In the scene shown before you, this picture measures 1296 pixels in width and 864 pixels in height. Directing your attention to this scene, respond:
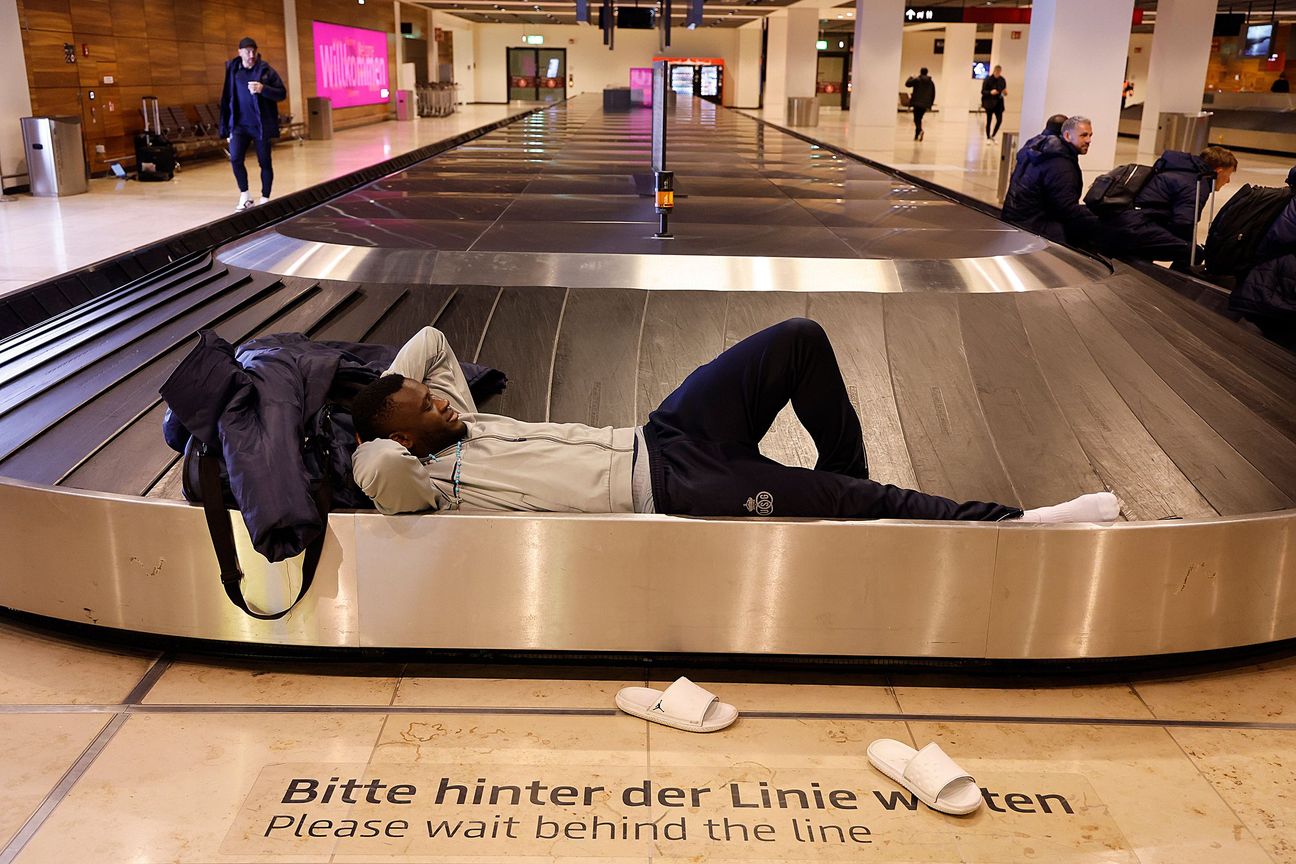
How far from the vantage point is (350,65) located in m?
29.7

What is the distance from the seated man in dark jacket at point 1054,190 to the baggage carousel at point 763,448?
1.38 meters

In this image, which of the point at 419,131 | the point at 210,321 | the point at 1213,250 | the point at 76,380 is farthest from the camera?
the point at 419,131

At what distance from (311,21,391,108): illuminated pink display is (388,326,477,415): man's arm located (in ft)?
82.8

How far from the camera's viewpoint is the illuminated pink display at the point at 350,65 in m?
26.9

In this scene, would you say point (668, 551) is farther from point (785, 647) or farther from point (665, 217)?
point (665, 217)

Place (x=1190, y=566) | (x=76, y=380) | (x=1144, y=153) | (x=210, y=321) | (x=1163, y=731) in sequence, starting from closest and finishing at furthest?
(x=1163, y=731)
(x=1190, y=566)
(x=76, y=380)
(x=210, y=321)
(x=1144, y=153)

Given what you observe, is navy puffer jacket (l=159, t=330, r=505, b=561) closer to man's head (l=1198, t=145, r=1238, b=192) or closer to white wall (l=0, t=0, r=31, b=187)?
man's head (l=1198, t=145, r=1238, b=192)

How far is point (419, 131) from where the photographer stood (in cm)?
2698

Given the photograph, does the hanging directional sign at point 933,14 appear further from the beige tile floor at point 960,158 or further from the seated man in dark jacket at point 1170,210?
the seated man in dark jacket at point 1170,210

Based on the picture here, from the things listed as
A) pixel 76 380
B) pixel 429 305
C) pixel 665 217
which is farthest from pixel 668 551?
pixel 665 217

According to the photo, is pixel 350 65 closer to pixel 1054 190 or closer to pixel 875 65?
pixel 875 65

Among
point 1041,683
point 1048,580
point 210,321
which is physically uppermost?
point 210,321

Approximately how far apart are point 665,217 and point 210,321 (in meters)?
2.31

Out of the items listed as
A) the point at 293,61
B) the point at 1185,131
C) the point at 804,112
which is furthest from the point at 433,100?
the point at 1185,131
